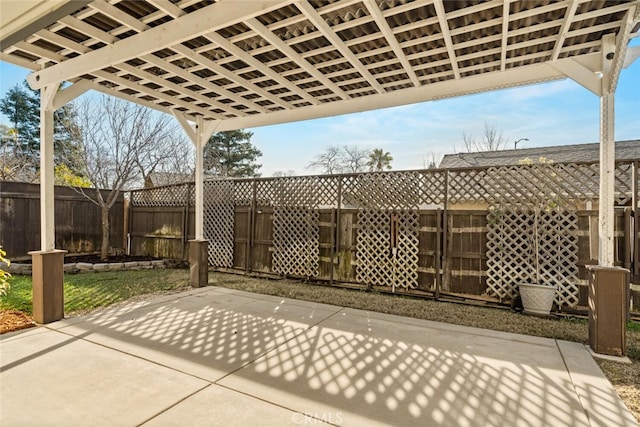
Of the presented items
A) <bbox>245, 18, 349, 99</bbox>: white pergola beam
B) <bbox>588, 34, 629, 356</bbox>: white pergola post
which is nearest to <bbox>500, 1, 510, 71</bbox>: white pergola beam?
<bbox>588, 34, 629, 356</bbox>: white pergola post

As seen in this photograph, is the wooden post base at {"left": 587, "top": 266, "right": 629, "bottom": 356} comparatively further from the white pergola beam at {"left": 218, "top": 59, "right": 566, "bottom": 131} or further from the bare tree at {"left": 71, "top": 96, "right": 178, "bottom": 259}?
the bare tree at {"left": 71, "top": 96, "right": 178, "bottom": 259}

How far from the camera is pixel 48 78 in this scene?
3406mm

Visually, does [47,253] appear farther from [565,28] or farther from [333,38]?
[565,28]

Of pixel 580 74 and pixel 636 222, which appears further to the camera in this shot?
pixel 636 222

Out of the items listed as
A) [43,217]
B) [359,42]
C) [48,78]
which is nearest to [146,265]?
[43,217]

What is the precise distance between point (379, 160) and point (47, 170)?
A: 18.6 m

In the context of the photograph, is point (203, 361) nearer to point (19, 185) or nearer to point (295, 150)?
point (19, 185)

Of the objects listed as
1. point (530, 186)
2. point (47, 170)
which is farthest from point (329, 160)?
point (47, 170)

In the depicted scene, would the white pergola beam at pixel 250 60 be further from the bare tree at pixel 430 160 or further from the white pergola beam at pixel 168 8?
the bare tree at pixel 430 160

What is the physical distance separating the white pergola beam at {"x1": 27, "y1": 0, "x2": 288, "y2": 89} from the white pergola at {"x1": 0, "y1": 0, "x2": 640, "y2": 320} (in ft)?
0.03

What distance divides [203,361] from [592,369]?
3.01 metres

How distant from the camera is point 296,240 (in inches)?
229

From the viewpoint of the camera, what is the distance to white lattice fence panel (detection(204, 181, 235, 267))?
259 inches

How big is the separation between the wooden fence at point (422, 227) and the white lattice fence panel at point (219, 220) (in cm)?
2
